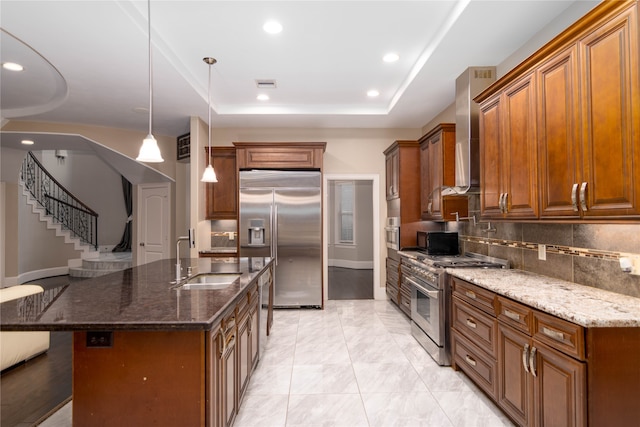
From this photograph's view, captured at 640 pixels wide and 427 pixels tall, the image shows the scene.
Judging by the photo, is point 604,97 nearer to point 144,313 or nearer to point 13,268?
point 144,313

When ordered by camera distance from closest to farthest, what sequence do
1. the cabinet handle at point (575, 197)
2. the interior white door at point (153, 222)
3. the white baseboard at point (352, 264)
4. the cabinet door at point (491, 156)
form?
the cabinet handle at point (575, 197) < the cabinet door at point (491, 156) < the interior white door at point (153, 222) < the white baseboard at point (352, 264)

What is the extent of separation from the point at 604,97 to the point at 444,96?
2.61 meters

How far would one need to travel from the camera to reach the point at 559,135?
6.56 ft

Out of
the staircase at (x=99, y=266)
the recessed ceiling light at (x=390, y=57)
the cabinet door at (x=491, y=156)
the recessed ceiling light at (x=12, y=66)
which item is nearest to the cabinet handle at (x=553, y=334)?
the cabinet door at (x=491, y=156)

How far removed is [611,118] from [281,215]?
3.84 metres

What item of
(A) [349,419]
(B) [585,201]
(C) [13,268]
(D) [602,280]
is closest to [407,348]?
(A) [349,419]

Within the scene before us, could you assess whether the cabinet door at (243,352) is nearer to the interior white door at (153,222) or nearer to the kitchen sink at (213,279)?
the kitchen sink at (213,279)

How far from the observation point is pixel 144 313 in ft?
5.03

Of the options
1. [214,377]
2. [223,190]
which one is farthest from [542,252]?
[223,190]

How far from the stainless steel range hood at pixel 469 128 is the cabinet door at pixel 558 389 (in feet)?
5.83

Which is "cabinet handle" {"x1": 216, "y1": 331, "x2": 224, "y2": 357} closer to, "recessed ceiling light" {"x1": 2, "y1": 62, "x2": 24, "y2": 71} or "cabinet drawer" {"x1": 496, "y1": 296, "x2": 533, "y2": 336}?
"cabinet drawer" {"x1": 496, "y1": 296, "x2": 533, "y2": 336}

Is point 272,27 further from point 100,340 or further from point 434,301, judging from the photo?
point 434,301

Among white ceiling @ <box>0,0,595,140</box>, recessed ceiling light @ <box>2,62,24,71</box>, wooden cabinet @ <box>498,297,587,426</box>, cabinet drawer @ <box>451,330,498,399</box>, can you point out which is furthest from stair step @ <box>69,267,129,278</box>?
wooden cabinet @ <box>498,297,587,426</box>

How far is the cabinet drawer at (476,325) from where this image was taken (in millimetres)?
2248
